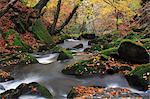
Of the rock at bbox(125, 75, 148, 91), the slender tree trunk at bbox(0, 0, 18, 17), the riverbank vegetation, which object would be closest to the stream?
the rock at bbox(125, 75, 148, 91)

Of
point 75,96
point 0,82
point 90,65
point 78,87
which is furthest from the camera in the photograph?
point 90,65

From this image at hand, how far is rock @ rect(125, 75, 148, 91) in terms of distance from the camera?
10.4 m

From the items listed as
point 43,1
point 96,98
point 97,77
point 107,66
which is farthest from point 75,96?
point 43,1

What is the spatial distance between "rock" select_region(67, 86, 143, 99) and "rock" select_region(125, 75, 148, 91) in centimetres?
46

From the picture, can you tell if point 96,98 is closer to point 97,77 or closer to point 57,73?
point 97,77

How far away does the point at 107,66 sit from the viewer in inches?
480

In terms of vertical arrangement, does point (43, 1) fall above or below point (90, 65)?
above

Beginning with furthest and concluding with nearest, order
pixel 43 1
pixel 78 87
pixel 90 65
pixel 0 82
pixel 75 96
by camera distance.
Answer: pixel 43 1
pixel 90 65
pixel 0 82
pixel 78 87
pixel 75 96

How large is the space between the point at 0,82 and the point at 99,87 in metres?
3.74

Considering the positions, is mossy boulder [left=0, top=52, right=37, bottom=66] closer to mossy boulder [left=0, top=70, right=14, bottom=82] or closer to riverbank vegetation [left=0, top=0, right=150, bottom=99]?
riverbank vegetation [left=0, top=0, right=150, bottom=99]

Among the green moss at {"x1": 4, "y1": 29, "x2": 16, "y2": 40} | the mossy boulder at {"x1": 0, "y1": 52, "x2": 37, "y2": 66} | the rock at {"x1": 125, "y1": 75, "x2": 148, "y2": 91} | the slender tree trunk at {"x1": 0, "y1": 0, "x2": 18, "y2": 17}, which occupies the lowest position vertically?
the rock at {"x1": 125, "y1": 75, "x2": 148, "y2": 91}

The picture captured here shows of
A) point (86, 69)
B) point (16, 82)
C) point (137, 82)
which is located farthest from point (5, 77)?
point (137, 82)

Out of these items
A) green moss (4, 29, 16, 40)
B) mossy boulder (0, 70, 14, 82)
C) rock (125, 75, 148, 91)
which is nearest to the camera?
rock (125, 75, 148, 91)

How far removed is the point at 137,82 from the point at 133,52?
7.49 ft
